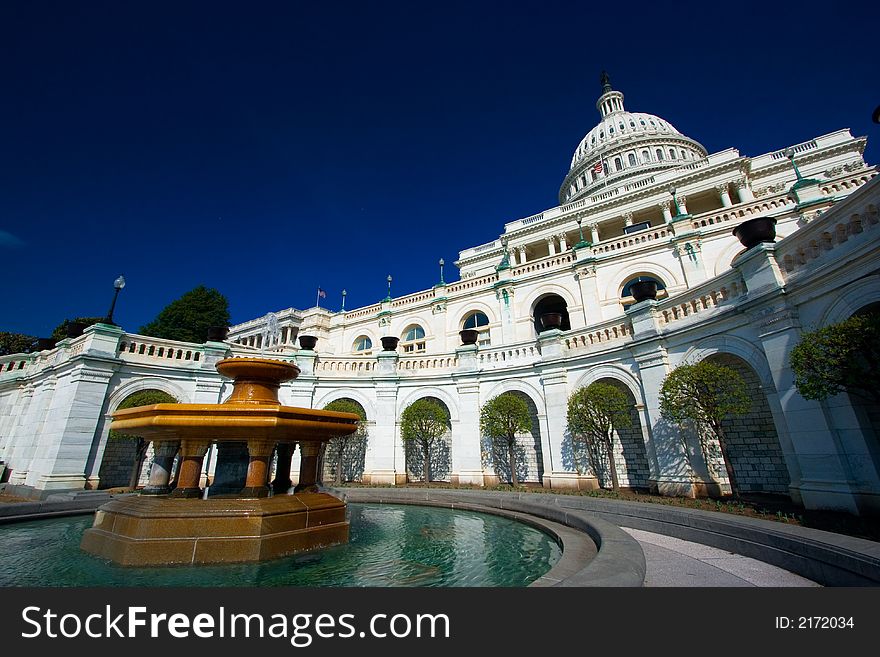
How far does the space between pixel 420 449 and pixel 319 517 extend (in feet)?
39.7

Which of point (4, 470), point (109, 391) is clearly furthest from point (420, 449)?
point (4, 470)

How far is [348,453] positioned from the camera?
19.3m

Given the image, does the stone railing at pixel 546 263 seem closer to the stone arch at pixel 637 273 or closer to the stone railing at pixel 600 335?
the stone arch at pixel 637 273

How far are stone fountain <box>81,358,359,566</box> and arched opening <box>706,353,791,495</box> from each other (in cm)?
1160

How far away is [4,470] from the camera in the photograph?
16453mm

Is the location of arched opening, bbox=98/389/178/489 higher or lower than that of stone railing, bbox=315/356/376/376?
lower

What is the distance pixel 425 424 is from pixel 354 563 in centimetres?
1144

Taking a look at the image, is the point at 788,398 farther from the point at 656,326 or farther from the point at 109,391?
the point at 109,391

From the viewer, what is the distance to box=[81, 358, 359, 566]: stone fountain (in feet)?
20.0

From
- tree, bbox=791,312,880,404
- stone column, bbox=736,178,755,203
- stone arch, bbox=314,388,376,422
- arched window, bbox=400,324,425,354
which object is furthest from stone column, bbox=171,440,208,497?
stone column, bbox=736,178,755,203

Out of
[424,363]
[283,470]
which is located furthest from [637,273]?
[283,470]

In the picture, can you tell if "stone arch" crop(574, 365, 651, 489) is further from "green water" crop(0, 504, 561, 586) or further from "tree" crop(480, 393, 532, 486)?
"green water" crop(0, 504, 561, 586)

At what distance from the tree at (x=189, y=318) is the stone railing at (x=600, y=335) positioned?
39145 mm

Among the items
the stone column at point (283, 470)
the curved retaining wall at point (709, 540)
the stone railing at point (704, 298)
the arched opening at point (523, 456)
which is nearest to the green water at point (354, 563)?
the curved retaining wall at point (709, 540)
